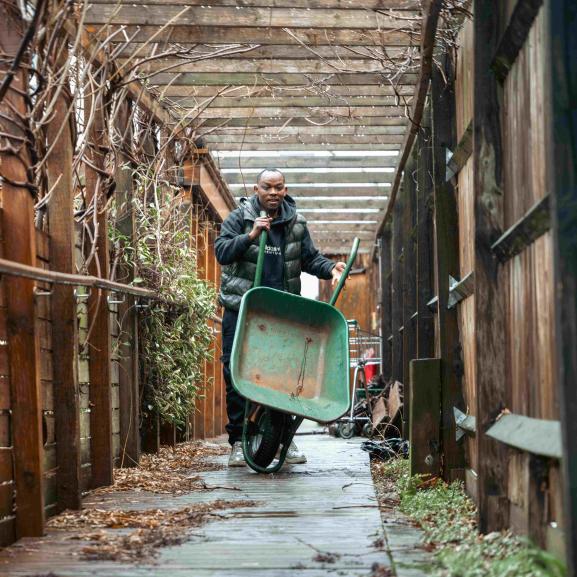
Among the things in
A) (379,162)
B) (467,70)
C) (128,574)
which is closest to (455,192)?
(467,70)

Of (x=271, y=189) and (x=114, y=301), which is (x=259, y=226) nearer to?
(x=271, y=189)

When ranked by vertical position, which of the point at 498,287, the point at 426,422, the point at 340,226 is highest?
the point at 340,226

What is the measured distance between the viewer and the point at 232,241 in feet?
21.9

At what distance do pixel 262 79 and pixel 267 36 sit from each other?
1.25 m

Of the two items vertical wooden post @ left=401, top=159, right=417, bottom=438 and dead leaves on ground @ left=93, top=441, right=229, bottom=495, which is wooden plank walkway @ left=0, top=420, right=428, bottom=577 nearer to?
dead leaves on ground @ left=93, top=441, right=229, bottom=495

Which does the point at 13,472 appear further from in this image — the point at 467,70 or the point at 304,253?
the point at 304,253

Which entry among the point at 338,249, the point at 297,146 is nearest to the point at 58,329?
the point at 297,146

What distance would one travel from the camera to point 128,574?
11.0 ft

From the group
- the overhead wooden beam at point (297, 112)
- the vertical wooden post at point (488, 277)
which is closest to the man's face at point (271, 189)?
the overhead wooden beam at point (297, 112)

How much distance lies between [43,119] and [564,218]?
2.67 metres

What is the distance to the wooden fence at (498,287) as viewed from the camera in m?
3.11

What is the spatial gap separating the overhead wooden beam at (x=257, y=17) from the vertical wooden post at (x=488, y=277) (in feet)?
8.33

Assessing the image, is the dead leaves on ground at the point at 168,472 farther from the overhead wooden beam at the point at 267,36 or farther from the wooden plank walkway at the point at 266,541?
the overhead wooden beam at the point at 267,36

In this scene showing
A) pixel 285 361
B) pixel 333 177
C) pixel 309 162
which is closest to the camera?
pixel 285 361
